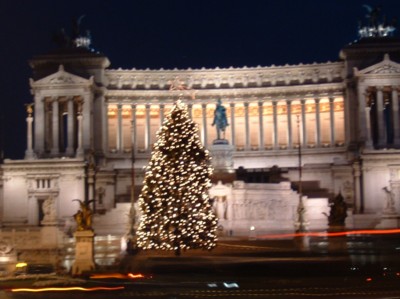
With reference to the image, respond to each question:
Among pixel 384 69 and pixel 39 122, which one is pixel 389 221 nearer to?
pixel 384 69

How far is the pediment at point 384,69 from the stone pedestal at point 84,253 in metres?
56.3

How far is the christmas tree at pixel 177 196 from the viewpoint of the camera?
5284cm

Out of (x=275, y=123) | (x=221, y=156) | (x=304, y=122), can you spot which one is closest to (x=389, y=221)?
(x=221, y=156)

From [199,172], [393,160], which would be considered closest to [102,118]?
[393,160]

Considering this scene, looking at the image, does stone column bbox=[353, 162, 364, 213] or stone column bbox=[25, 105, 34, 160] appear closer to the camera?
stone column bbox=[353, 162, 364, 213]

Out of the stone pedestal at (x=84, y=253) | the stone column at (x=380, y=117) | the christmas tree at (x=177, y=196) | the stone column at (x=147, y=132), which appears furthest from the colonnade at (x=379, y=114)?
the stone pedestal at (x=84, y=253)

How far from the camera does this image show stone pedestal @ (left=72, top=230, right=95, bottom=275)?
44969 millimetres

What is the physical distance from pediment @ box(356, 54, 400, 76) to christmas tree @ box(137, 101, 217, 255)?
46360 millimetres

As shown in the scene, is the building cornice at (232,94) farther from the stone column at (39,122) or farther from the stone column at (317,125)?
the stone column at (39,122)

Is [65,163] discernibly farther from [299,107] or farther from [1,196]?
[299,107]

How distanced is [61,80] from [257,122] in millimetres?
24559

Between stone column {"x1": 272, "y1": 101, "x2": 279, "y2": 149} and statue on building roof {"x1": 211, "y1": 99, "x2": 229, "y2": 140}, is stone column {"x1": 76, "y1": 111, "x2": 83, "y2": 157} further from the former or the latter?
stone column {"x1": 272, "y1": 101, "x2": 279, "y2": 149}

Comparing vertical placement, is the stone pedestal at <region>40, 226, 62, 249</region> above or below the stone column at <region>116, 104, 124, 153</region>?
below

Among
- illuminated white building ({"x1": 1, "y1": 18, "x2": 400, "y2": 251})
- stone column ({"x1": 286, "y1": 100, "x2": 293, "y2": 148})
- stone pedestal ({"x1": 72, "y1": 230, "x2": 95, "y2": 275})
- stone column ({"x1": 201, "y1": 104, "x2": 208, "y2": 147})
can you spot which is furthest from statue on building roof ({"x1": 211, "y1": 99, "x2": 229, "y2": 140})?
stone pedestal ({"x1": 72, "y1": 230, "x2": 95, "y2": 275})
